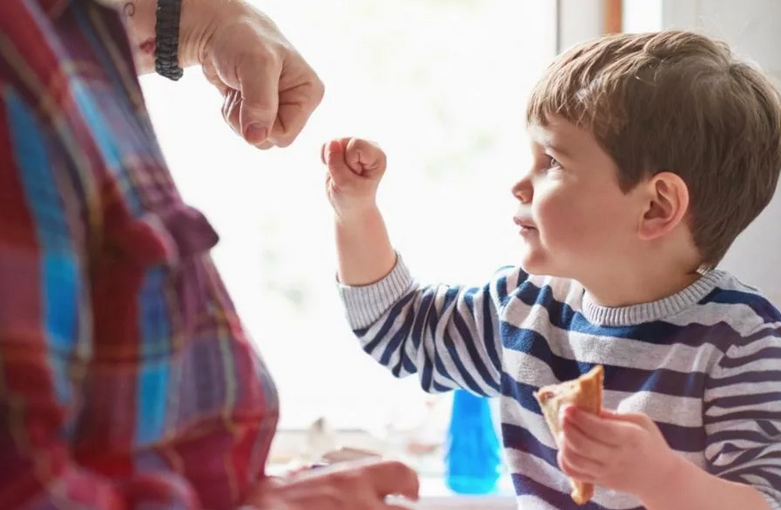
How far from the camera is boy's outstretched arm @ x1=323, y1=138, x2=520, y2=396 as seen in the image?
1.22 metres

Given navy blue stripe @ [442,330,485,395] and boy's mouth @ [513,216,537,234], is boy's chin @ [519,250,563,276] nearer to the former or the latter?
boy's mouth @ [513,216,537,234]

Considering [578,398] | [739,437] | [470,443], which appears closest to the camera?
[578,398]

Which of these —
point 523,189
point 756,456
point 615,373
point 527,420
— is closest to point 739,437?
point 756,456

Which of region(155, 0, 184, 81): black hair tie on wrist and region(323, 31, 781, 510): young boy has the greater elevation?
region(155, 0, 184, 81): black hair tie on wrist

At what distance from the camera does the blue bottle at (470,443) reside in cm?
148

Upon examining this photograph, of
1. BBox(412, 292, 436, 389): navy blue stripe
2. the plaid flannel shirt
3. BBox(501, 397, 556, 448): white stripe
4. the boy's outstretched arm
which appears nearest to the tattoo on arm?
the boy's outstretched arm

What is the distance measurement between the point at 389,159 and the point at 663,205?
604 mm

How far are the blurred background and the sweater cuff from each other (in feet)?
0.97

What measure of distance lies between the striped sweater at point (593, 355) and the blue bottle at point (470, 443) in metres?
0.19

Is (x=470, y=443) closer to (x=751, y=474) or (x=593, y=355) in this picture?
(x=593, y=355)

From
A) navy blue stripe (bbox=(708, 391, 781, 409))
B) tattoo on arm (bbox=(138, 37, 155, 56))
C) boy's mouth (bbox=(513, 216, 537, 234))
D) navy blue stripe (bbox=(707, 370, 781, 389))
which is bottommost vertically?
navy blue stripe (bbox=(708, 391, 781, 409))

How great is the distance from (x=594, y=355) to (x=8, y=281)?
2.61 ft

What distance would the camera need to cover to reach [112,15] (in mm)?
628

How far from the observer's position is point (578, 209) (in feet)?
3.55
